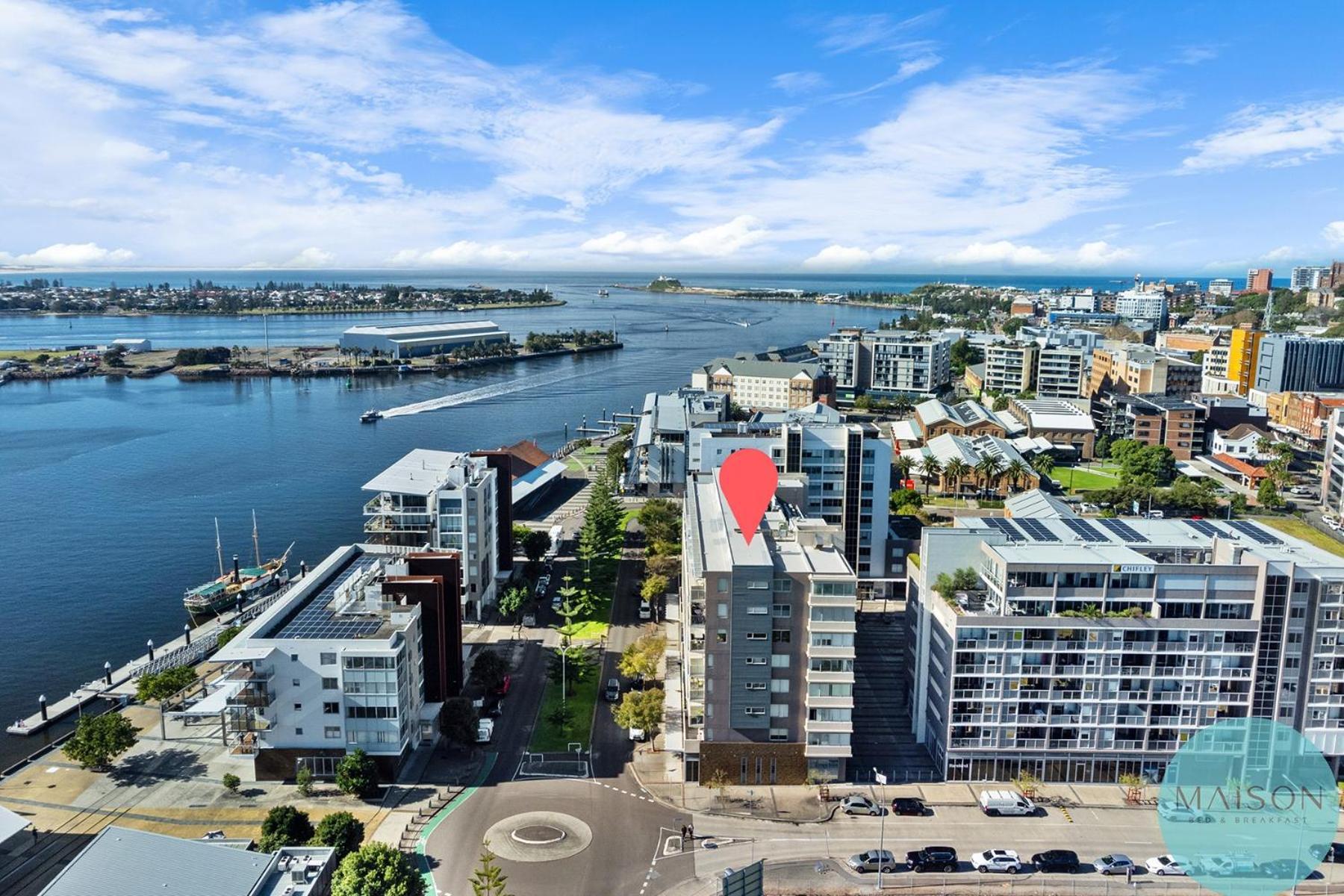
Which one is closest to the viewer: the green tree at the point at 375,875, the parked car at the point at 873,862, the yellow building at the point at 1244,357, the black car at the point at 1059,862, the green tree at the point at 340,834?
the green tree at the point at 375,875

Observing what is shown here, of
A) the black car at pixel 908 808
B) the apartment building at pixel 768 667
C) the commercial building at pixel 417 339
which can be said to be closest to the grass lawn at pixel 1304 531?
the black car at pixel 908 808

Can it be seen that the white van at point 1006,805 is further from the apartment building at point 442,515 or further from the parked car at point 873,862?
the apartment building at point 442,515

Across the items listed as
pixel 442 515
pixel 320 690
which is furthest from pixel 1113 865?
pixel 442 515

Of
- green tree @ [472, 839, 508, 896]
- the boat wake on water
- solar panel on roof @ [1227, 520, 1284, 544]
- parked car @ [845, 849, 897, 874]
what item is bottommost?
parked car @ [845, 849, 897, 874]

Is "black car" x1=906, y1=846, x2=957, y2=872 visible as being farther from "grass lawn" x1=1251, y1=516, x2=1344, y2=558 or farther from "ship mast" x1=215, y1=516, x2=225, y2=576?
"ship mast" x1=215, y1=516, x2=225, y2=576

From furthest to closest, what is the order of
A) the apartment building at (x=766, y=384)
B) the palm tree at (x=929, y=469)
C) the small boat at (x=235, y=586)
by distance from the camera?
the apartment building at (x=766, y=384)
the palm tree at (x=929, y=469)
the small boat at (x=235, y=586)

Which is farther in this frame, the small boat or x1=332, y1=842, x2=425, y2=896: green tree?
the small boat

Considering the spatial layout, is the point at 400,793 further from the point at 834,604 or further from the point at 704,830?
the point at 834,604

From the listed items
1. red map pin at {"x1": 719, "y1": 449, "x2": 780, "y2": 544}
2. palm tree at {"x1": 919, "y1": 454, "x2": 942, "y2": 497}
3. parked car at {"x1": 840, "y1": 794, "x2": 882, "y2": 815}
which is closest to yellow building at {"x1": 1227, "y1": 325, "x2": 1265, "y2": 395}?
palm tree at {"x1": 919, "y1": 454, "x2": 942, "y2": 497}
